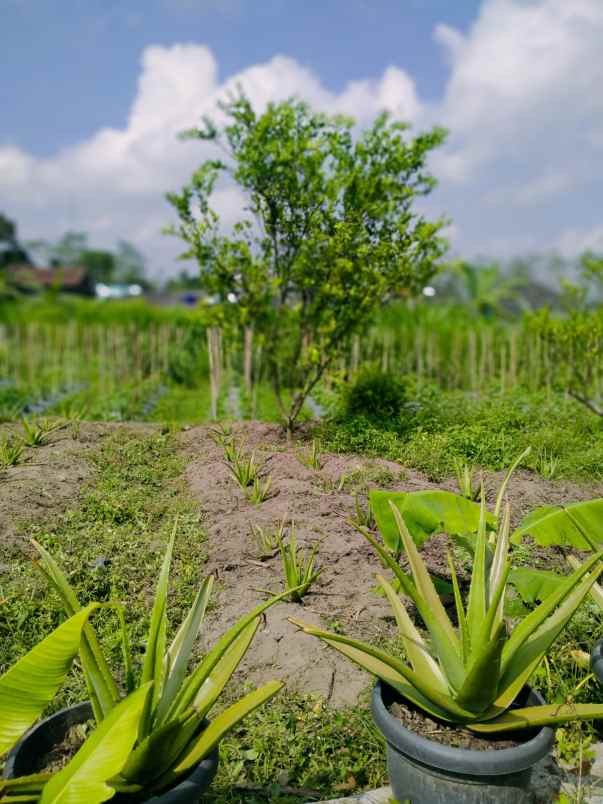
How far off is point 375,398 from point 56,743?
526 centimetres

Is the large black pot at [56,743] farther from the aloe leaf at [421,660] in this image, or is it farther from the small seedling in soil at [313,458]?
the small seedling in soil at [313,458]

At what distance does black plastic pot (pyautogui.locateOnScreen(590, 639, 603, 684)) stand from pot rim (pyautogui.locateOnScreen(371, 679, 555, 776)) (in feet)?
1.98

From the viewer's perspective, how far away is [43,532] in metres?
4.52

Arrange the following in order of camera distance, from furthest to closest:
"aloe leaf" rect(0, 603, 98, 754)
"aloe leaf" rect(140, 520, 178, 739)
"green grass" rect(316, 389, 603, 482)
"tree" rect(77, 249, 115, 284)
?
"tree" rect(77, 249, 115, 284) < "green grass" rect(316, 389, 603, 482) < "aloe leaf" rect(140, 520, 178, 739) < "aloe leaf" rect(0, 603, 98, 754)

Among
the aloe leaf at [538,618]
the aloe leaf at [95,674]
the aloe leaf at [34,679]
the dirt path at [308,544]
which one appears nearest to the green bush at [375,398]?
the dirt path at [308,544]

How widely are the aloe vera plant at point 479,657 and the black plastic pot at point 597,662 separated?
1.54 ft

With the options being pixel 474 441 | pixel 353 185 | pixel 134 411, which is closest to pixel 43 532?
pixel 474 441

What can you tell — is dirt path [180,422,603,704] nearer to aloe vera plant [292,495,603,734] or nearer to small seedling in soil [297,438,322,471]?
small seedling in soil [297,438,322,471]

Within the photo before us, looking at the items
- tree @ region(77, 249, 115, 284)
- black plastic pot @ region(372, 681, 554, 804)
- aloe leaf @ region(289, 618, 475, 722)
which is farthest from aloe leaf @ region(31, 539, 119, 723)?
tree @ region(77, 249, 115, 284)

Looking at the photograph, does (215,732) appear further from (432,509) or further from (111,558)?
(111,558)

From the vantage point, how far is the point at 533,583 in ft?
11.5

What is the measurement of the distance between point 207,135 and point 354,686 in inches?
229

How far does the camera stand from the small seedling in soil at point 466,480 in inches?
196

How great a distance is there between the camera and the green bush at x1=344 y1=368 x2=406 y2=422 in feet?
23.9
